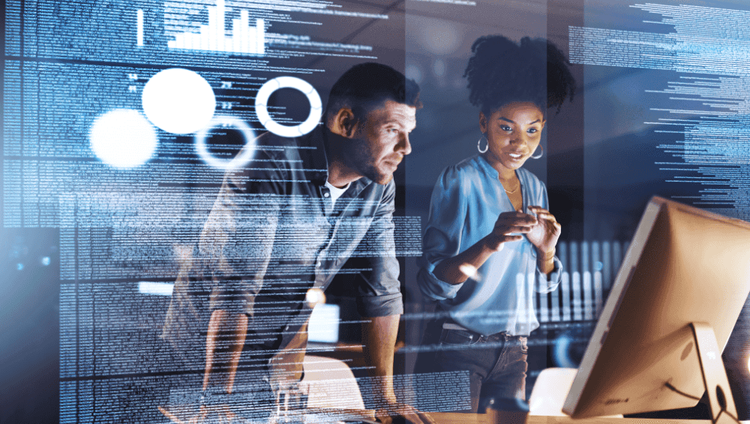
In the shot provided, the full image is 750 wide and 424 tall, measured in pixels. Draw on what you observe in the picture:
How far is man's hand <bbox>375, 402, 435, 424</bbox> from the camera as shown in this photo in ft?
6.03

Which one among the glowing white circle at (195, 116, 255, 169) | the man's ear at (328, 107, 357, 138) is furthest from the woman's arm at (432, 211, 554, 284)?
the glowing white circle at (195, 116, 255, 169)

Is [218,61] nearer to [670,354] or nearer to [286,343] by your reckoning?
[286,343]

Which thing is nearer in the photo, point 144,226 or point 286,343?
point 144,226

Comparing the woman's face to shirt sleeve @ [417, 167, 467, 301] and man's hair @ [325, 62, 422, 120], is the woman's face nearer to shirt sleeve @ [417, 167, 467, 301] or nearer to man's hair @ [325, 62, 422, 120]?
shirt sleeve @ [417, 167, 467, 301]

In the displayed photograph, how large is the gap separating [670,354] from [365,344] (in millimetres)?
1022

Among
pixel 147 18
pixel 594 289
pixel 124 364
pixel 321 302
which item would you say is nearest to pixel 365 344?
pixel 321 302

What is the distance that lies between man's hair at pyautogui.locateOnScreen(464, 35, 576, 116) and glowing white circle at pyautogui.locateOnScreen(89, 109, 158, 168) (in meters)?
1.21

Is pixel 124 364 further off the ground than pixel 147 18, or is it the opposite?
pixel 147 18

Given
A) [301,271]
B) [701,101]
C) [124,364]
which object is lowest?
[124,364]

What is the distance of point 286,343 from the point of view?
1727mm

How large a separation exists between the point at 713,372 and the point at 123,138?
6.07ft

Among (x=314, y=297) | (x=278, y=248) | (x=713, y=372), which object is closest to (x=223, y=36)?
(x=278, y=248)

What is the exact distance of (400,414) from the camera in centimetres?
185

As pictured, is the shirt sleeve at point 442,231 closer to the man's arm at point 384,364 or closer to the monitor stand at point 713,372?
the man's arm at point 384,364
